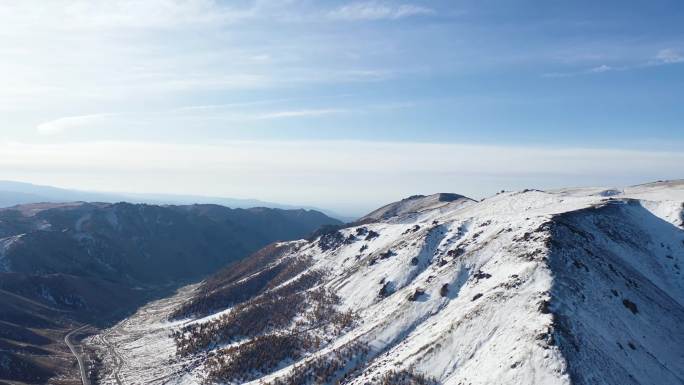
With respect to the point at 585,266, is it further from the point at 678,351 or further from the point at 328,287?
the point at 328,287

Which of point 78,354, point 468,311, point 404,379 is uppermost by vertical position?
point 468,311

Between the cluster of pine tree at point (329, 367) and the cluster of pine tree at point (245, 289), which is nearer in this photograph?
the cluster of pine tree at point (329, 367)

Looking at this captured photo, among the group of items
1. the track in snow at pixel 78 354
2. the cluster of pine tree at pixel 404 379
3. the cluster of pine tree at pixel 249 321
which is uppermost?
the cluster of pine tree at pixel 404 379

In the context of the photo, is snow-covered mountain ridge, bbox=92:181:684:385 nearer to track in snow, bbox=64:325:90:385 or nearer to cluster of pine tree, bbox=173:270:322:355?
cluster of pine tree, bbox=173:270:322:355

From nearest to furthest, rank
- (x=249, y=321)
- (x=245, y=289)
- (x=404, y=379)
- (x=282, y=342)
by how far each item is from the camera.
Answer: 1. (x=404, y=379)
2. (x=282, y=342)
3. (x=249, y=321)
4. (x=245, y=289)

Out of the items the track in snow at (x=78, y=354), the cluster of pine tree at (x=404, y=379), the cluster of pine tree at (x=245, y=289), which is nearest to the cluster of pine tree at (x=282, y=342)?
the cluster of pine tree at (x=404, y=379)

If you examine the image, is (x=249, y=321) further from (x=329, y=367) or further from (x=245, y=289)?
(x=329, y=367)

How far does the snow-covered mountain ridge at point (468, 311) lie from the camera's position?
54656 mm

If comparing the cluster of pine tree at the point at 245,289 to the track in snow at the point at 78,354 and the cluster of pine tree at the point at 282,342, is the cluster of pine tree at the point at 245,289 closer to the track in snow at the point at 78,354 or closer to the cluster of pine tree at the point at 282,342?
the track in snow at the point at 78,354

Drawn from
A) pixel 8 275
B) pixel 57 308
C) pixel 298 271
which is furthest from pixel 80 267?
pixel 298 271

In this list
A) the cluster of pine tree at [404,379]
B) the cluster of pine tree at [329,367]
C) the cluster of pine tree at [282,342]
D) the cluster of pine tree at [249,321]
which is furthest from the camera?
the cluster of pine tree at [249,321]

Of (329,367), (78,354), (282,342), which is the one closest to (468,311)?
(329,367)

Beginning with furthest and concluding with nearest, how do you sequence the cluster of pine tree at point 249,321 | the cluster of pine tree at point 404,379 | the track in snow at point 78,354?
1. the cluster of pine tree at point 249,321
2. the track in snow at point 78,354
3. the cluster of pine tree at point 404,379

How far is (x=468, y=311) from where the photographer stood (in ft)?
211
